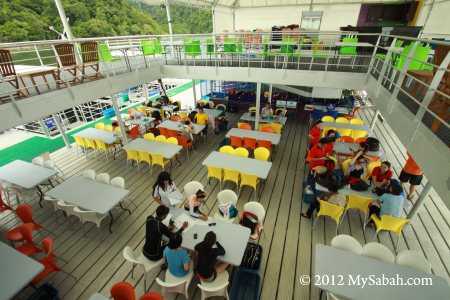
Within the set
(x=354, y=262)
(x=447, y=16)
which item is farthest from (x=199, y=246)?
(x=447, y=16)

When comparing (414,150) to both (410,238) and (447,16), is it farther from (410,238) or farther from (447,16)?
(447,16)

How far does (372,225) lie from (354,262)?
2406 mm

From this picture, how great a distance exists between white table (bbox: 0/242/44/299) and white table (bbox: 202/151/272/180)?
12.5 ft

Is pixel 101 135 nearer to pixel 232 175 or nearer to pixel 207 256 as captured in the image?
pixel 232 175

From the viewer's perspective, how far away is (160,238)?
373 centimetres

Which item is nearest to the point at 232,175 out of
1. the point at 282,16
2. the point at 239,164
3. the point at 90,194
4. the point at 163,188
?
the point at 239,164

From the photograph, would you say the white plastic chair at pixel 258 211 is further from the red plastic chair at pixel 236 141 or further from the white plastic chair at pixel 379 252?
the red plastic chair at pixel 236 141

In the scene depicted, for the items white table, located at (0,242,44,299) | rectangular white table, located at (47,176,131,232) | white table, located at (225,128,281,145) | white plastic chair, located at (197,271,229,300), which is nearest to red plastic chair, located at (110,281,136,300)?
white plastic chair, located at (197,271,229,300)

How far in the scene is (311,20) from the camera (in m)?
17.2

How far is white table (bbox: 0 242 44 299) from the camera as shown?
9.70ft

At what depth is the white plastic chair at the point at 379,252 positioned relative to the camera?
3.47m

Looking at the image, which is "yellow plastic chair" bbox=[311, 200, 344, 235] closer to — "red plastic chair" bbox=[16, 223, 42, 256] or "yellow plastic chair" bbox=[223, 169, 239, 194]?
"yellow plastic chair" bbox=[223, 169, 239, 194]

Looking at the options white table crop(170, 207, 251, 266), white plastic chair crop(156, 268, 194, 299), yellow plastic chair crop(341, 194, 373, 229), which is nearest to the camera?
white plastic chair crop(156, 268, 194, 299)

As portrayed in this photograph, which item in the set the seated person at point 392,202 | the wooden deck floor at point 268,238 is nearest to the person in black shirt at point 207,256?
the wooden deck floor at point 268,238
